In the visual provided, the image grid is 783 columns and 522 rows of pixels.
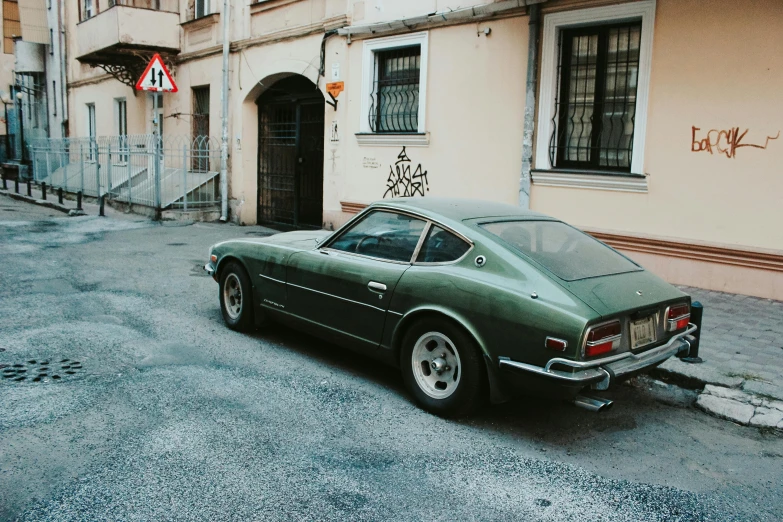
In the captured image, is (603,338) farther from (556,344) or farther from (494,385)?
(494,385)

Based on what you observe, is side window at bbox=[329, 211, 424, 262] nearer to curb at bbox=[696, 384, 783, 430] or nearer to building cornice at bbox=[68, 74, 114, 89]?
curb at bbox=[696, 384, 783, 430]

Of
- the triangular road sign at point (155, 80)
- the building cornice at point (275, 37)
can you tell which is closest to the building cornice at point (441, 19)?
the building cornice at point (275, 37)

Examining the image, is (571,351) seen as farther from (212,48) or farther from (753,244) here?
(212,48)

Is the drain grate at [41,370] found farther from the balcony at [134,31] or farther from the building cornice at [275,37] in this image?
the balcony at [134,31]

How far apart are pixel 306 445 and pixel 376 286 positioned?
128 cm

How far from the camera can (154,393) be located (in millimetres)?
4559

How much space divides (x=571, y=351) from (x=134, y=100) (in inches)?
725

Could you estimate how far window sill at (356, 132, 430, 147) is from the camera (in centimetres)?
1084

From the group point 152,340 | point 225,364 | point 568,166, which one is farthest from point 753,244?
point 152,340

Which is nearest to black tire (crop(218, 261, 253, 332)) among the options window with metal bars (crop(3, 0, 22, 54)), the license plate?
the license plate

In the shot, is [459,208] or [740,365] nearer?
[459,208]

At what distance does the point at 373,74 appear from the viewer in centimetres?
1184

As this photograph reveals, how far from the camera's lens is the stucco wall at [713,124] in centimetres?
725

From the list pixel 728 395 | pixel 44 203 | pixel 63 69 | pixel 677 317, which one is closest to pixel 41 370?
pixel 677 317
